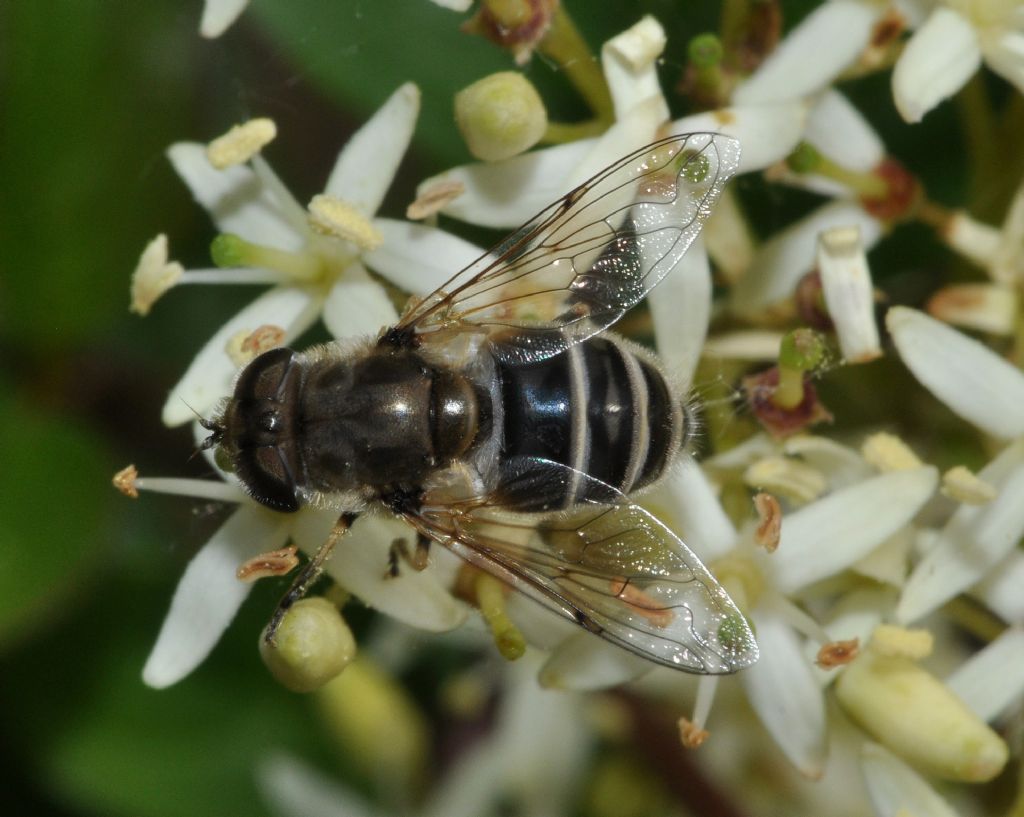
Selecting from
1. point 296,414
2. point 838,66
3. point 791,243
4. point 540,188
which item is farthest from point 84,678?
point 838,66

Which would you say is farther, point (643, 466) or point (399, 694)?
point (399, 694)

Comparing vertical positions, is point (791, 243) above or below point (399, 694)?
above

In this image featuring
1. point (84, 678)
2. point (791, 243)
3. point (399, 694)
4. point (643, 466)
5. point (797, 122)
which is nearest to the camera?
point (643, 466)

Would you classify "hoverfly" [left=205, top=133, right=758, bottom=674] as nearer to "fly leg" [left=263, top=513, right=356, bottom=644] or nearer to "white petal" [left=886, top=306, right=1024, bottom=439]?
"fly leg" [left=263, top=513, right=356, bottom=644]

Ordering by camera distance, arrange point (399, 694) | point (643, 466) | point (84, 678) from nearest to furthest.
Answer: point (643, 466) < point (84, 678) < point (399, 694)

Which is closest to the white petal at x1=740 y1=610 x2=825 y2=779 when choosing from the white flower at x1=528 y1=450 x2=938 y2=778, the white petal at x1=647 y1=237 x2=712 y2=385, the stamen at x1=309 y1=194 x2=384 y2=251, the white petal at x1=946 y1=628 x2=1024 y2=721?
the white flower at x1=528 y1=450 x2=938 y2=778

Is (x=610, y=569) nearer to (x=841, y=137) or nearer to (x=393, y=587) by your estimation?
(x=393, y=587)

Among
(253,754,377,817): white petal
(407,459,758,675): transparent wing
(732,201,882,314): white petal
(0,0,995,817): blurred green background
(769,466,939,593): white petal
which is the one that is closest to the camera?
(407,459,758,675): transparent wing

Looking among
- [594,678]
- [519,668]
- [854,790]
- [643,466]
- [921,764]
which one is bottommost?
[854,790]

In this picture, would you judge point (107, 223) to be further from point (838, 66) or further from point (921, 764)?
point (921, 764)
